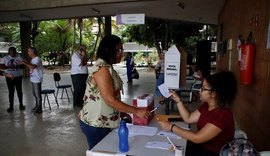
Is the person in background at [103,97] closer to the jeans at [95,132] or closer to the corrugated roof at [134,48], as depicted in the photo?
the jeans at [95,132]

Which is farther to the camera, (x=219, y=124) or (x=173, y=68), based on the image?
(x=173, y=68)

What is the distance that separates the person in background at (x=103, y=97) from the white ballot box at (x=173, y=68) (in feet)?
4.59

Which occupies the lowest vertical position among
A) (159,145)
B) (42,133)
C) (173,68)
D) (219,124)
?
(42,133)

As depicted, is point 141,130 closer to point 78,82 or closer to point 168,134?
point 168,134

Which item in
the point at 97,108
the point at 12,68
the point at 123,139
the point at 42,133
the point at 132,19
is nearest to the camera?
the point at 123,139

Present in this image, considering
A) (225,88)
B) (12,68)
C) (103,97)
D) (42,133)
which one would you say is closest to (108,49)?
(103,97)

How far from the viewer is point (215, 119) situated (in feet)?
6.45

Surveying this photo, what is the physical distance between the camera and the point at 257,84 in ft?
10.0

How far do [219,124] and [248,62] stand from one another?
4.79ft

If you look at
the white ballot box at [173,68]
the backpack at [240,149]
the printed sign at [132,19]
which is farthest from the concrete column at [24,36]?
the backpack at [240,149]

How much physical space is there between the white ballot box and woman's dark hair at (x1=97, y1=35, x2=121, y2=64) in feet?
4.86

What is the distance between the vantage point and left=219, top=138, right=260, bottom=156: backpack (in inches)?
66.9

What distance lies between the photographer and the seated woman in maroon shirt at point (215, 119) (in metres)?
1.97

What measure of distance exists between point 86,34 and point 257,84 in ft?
80.7
